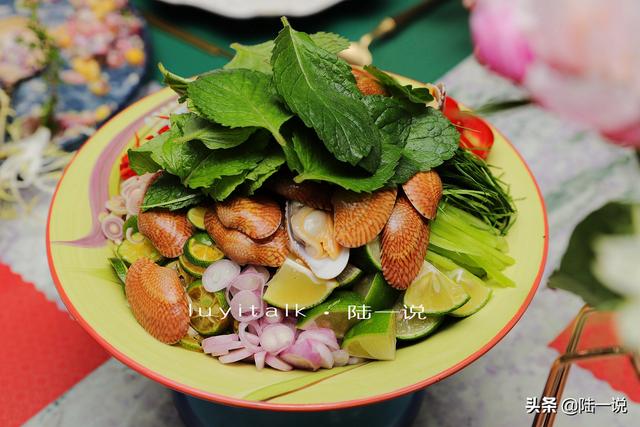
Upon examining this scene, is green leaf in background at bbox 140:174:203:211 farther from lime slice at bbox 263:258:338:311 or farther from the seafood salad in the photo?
lime slice at bbox 263:258:338:311

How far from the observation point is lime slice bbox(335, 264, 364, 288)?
32.7 inches

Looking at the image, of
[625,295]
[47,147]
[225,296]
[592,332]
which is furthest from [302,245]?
[47,147]

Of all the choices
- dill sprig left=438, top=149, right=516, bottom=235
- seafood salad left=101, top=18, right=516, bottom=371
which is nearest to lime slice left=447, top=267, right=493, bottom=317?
seafood salad left=101, top=18, right=516, bottom=371

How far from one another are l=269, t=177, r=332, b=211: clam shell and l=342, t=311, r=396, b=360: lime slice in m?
0.16

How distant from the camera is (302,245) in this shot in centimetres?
83

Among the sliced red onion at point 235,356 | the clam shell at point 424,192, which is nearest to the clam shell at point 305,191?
the clam shell at point 424,192

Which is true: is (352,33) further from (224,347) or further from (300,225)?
(224,347)

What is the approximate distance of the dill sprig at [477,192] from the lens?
0.93 meters

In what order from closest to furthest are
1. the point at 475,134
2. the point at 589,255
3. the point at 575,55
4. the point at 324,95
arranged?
the point at 575,55 → the point at 589,255 → the point at 324,95 → the point at 475,134

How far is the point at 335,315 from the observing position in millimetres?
810

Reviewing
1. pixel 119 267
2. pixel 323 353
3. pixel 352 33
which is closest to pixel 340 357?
pixel 323 353

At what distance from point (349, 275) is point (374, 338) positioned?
0.10 metres

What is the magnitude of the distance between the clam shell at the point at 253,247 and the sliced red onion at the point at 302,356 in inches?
4.3

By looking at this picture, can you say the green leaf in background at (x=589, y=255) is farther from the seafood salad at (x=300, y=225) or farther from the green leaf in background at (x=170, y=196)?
the green leaf in background at (x=170, y=196)
